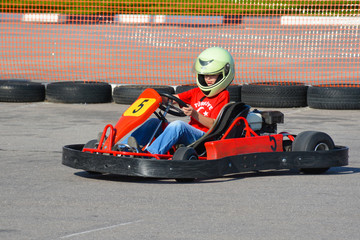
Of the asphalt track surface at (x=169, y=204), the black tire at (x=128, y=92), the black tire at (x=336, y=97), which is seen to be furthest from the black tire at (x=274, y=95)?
the asphalt track surface at (x=169, y=204)

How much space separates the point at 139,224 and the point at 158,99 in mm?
1530

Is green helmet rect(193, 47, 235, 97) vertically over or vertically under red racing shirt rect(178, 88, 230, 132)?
over

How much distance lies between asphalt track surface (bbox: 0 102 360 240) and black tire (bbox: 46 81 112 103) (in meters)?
3.64

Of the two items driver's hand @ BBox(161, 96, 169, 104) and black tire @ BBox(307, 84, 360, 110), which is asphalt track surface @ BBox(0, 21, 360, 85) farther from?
driver's hand @ BBox(161, 96, 169, 104)

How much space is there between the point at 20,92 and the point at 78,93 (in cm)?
84

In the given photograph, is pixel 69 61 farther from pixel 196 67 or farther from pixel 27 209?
pixel 27 209

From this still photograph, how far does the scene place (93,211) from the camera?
448 centimetres

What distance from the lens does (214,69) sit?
5.78 m

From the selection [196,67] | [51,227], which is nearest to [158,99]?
[196,67]

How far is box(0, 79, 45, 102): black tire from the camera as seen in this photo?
1053cm

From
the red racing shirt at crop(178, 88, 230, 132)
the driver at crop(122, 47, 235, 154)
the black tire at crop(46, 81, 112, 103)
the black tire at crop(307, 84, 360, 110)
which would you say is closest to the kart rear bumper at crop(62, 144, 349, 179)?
the driver at crop(122, 47, 235, 154)

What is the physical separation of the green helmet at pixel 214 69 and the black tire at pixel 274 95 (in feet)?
13.6

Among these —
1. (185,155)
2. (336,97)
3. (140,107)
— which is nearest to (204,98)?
(140,107)

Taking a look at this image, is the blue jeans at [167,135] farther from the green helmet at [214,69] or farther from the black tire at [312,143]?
the black tire at [312,143]
